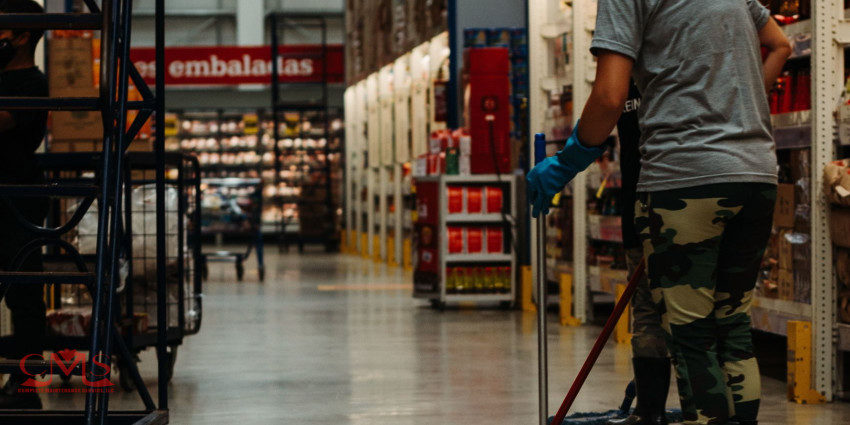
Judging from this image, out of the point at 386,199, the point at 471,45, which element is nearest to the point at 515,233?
the point at 471,45

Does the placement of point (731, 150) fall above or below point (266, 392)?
above

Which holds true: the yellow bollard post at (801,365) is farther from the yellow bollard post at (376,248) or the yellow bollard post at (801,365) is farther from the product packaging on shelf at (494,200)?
the yellow bollard post at (376,248)

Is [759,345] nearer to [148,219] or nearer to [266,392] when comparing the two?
[266,392]

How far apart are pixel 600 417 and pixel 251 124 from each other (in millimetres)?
18552

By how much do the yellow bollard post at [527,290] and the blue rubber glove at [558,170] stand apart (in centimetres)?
536

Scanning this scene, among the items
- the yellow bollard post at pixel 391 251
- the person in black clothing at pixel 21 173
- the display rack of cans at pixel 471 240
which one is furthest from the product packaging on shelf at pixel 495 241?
the yellow bollard post at pixel 391 251

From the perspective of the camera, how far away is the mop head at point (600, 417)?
3.63m

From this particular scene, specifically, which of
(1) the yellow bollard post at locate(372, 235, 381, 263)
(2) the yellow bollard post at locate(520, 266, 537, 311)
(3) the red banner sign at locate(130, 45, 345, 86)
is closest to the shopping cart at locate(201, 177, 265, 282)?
(1) the yellow bollard post at locate(372, 235, 381, 263)

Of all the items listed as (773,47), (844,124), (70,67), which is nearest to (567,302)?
Result: (844,124)

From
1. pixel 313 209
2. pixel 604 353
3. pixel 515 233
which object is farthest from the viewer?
pixel 313 209

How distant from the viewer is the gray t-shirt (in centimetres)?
246

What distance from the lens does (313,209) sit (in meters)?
18.8

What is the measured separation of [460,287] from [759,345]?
264cm

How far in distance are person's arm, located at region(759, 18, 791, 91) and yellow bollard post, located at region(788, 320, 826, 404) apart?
184 centimetres
